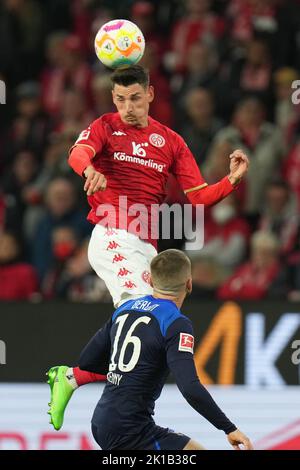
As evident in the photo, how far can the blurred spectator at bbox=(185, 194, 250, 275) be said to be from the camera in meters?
13.2

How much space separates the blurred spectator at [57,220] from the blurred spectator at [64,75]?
2.01 m

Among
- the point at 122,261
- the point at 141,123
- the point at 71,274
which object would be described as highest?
the point at 141,123

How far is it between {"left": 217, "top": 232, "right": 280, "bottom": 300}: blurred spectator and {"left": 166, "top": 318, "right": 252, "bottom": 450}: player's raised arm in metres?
4.61

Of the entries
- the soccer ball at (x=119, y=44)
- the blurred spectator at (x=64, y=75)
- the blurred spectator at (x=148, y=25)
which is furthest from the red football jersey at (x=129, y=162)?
the blurred spectator at (x=64, y=75)

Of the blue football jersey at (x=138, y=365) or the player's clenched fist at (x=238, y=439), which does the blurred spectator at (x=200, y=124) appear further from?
the player's clenched fist at (x=238, y=439)

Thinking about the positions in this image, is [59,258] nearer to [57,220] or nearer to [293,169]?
[57,220]

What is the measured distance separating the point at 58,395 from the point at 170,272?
48.3 inches

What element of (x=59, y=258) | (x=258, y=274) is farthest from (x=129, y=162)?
(x=59, y=258)

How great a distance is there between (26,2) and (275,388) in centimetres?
666

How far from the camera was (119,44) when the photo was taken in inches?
342

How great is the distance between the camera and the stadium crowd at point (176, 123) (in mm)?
13164

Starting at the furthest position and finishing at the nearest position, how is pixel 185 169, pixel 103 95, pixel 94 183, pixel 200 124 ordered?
1. pixel 103 95
2. pixel 200 124
3. pixel 185 169
4. pixel 94 183

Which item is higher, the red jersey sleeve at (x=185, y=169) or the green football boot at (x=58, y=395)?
the red jersey sleeve at (x=185, y=169)

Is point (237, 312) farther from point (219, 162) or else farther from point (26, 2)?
point (26, 2)
